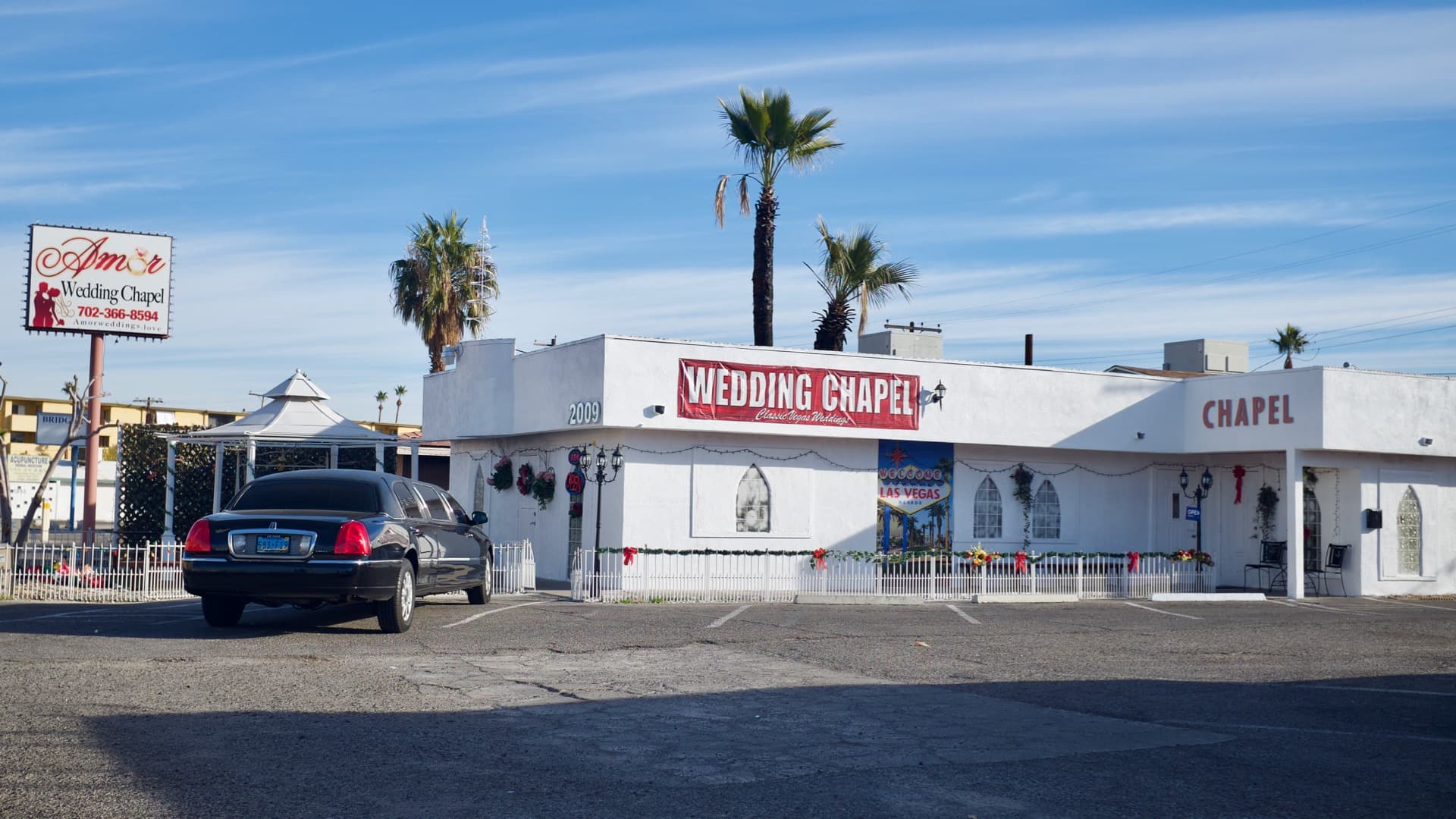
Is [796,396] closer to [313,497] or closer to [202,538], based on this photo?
[313,497]

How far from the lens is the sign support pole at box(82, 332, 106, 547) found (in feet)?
83.1

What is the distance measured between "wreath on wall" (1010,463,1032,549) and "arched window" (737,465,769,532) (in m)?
5.82

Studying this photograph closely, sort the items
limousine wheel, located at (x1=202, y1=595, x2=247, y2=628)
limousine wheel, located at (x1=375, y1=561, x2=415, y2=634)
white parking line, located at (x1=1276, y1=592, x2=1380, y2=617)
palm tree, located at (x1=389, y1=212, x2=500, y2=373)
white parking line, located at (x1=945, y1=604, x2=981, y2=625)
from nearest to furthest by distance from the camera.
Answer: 1. limousine wheel, located at (x1=375, y1=561, x2=415, y2=634)
2. limousine wheel, located at (x1=202, y1=595, x2=247, y2=628)
3. white parking line, located at (x1=945, y1=604, x2=981, y2=625)
4. white parking line, located at (x1=1276, y1=592, x2=1380, y2=617)
5. palm tree, located at (x1=389, y1=212, x2=500, y2=373)

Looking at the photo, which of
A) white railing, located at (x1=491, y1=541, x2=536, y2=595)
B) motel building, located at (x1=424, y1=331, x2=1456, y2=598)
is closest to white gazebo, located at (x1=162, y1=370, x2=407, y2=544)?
motel building, located at (x1=424, y1=331, x2=1456, y2=598)

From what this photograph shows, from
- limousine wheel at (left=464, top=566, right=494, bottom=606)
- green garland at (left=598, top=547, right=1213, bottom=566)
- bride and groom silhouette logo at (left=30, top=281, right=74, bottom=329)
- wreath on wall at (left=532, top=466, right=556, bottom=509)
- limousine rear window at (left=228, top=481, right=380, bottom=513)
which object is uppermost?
bride and groom silhouette logo at (left=30, top=281, right=74, bottom=329)

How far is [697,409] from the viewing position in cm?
2366

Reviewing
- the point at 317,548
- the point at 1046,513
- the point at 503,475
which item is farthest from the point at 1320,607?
the point at 317,548

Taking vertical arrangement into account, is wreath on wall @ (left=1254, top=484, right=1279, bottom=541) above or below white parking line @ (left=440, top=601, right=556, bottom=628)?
above

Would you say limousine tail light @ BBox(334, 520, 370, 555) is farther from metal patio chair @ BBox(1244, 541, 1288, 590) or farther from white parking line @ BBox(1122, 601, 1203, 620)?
metal patio chair @ BBox(1244, 541, 1288, 590)

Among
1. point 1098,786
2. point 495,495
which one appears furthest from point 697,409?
point 1098,786

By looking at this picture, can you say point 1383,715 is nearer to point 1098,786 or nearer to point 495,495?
point 1098,786

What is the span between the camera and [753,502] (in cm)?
2472

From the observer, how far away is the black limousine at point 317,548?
42.6 feet

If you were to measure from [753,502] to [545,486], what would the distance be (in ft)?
13.9
